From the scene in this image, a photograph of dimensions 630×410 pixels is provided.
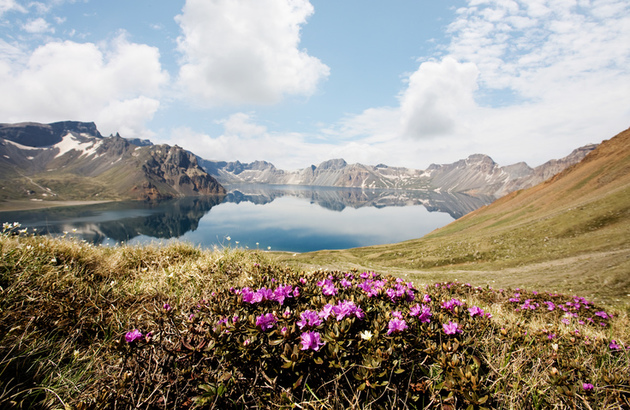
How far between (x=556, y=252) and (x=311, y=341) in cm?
4197

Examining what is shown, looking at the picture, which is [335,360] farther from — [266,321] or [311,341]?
[266,321]

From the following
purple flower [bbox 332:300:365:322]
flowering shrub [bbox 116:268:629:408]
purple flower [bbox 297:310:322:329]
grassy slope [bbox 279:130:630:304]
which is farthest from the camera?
grassy slope [bbox 279:130:630:304]

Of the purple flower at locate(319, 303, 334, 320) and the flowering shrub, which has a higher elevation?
the purple flower at locate(319, 303, 334, 320)

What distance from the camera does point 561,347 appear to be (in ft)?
12.4

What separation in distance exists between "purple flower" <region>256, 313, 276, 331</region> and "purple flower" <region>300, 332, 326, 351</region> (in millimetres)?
450

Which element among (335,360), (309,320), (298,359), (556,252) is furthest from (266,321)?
(556,252)

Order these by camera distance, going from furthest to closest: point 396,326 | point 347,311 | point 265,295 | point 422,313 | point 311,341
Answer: point 265,295 → point 422,313 → point 347,311 → point 396,326 → point 311,341

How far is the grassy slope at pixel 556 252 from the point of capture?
67.2ft

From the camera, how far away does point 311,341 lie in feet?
8.04

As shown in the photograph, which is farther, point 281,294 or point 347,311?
point 281,294

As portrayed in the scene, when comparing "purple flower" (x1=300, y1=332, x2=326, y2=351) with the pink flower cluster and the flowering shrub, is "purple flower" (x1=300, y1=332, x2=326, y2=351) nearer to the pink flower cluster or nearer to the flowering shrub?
the flowering shrub

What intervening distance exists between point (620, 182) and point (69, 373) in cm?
7641

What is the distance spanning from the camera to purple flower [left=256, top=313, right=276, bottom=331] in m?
2.67

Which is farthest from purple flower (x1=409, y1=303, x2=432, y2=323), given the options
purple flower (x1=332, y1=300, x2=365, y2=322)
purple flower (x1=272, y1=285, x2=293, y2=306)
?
purple flower (x1=272, y1=285, x2=293, y2=306)
